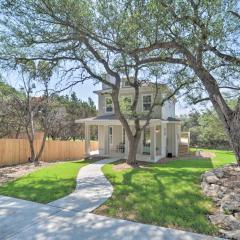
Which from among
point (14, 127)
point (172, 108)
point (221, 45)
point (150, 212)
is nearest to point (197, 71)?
point (221, 45)

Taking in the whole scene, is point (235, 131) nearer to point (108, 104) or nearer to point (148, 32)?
point (148, 32)

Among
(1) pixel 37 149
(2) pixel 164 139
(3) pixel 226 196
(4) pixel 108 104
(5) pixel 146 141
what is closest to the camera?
(3) pixel 226 196

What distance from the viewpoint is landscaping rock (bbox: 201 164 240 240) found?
18.5ft

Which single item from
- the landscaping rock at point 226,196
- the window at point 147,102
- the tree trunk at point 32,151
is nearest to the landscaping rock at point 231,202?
the landscaping rock at point 226,196

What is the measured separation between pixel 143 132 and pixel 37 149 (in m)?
8.21

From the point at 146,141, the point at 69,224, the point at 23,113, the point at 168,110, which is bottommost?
the point at 69,224

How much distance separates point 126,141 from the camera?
824 inches

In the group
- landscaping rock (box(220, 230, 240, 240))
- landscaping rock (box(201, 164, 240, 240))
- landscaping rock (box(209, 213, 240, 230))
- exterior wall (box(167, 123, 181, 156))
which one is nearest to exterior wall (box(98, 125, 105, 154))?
exterior wall (box(167, 123, 181, 156))

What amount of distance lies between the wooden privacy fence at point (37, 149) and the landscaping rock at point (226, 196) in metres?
14.1

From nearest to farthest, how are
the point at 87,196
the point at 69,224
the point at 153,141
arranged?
the point at 69,224 < the point at 87,196 < the point at 153,141

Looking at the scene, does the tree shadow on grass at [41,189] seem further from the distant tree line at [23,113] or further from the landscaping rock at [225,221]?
the distant tree line at [23,113]

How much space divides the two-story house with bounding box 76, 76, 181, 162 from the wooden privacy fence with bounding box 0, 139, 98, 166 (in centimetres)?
340

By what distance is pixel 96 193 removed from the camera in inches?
340

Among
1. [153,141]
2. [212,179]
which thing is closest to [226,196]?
[212,179]
